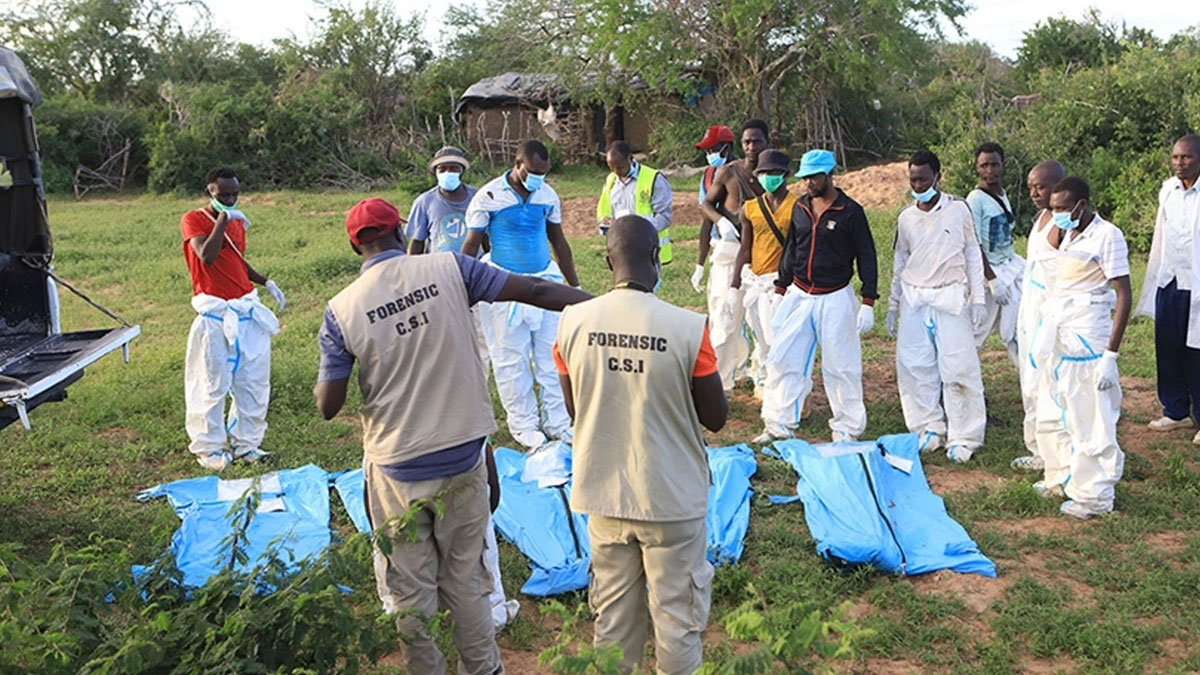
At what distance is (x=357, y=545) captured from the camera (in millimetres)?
3432

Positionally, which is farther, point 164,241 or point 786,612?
point 164,241

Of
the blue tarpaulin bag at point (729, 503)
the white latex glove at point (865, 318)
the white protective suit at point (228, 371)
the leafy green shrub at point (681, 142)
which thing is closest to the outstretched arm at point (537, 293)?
the blue tarpaulin bag at point (729, 503)

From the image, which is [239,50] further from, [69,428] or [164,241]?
[69,428]

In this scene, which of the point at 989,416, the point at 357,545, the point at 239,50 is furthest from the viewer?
the point at 239,50

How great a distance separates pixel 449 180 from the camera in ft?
21.8

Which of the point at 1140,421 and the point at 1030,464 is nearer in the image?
the point at 1030,464

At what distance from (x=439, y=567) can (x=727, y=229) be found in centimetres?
416

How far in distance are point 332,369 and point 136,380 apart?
5.60 m

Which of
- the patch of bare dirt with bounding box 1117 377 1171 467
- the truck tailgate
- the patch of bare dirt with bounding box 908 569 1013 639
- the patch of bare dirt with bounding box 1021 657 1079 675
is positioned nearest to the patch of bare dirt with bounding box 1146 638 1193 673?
the patch of bare dirt with bounding box 1021 657 1079 675

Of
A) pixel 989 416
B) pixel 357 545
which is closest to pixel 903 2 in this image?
pixel 989 416

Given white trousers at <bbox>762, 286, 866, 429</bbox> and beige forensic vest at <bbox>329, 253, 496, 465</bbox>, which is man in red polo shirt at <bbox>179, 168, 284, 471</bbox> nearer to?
beige forensic vest at <bbox>329, 253, 496, 465</bbox>

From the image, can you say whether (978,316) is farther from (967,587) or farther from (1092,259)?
(967,587)

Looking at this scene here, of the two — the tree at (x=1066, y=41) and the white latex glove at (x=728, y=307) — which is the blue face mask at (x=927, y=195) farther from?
the tree at (x=1066, y=41)

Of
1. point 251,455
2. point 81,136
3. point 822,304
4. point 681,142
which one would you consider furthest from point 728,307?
point 81,136
